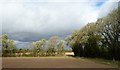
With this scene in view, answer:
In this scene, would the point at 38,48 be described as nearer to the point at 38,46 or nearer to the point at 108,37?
the point at 38,46

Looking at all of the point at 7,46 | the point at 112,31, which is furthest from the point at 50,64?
the point at 7,46

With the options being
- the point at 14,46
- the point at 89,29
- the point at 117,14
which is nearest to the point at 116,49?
the point at 117,14

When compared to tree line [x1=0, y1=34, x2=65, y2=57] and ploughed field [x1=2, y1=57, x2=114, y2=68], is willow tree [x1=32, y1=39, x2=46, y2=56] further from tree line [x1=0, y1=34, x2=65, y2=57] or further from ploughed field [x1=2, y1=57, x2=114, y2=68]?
ploughed field [x1=2, y1=57, x2=114, y2=68]

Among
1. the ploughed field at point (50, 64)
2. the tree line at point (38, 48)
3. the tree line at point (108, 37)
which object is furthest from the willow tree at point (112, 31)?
the tree line at point (38, 48)

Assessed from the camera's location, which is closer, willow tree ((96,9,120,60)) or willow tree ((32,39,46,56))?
willow tree ((96,9,120,60))

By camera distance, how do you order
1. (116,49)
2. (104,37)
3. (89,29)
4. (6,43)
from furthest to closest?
(6,43) < (89,29) < (104,37) < (116,49)

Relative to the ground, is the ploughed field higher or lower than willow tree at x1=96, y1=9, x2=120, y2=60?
lower

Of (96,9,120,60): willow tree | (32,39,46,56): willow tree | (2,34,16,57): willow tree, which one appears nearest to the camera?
(96,9,120,60): willow tree

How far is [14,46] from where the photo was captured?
86.6 meters

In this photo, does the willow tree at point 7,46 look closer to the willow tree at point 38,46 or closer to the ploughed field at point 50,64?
the willow tree at point 38,46

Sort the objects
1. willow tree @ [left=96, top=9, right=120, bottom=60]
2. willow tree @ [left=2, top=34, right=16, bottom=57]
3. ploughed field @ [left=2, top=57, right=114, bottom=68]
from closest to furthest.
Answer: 1. ploughed field @ [left=2, top=57, right=114, bottom=68]
2. willow tree @ [left=96, top=9, right=120, bottom=60]
3. willow tree @ [left=2, top=34, right=16, bottom=57]

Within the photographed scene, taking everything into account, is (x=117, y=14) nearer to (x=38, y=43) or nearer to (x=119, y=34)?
(x=119, y=34)

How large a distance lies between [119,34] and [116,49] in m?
2.57

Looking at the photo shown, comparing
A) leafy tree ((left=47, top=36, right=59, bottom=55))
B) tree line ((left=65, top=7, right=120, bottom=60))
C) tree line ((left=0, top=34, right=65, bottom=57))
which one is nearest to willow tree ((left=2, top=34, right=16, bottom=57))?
tree line ((left=0, top=34, right=65, bottom=57))
